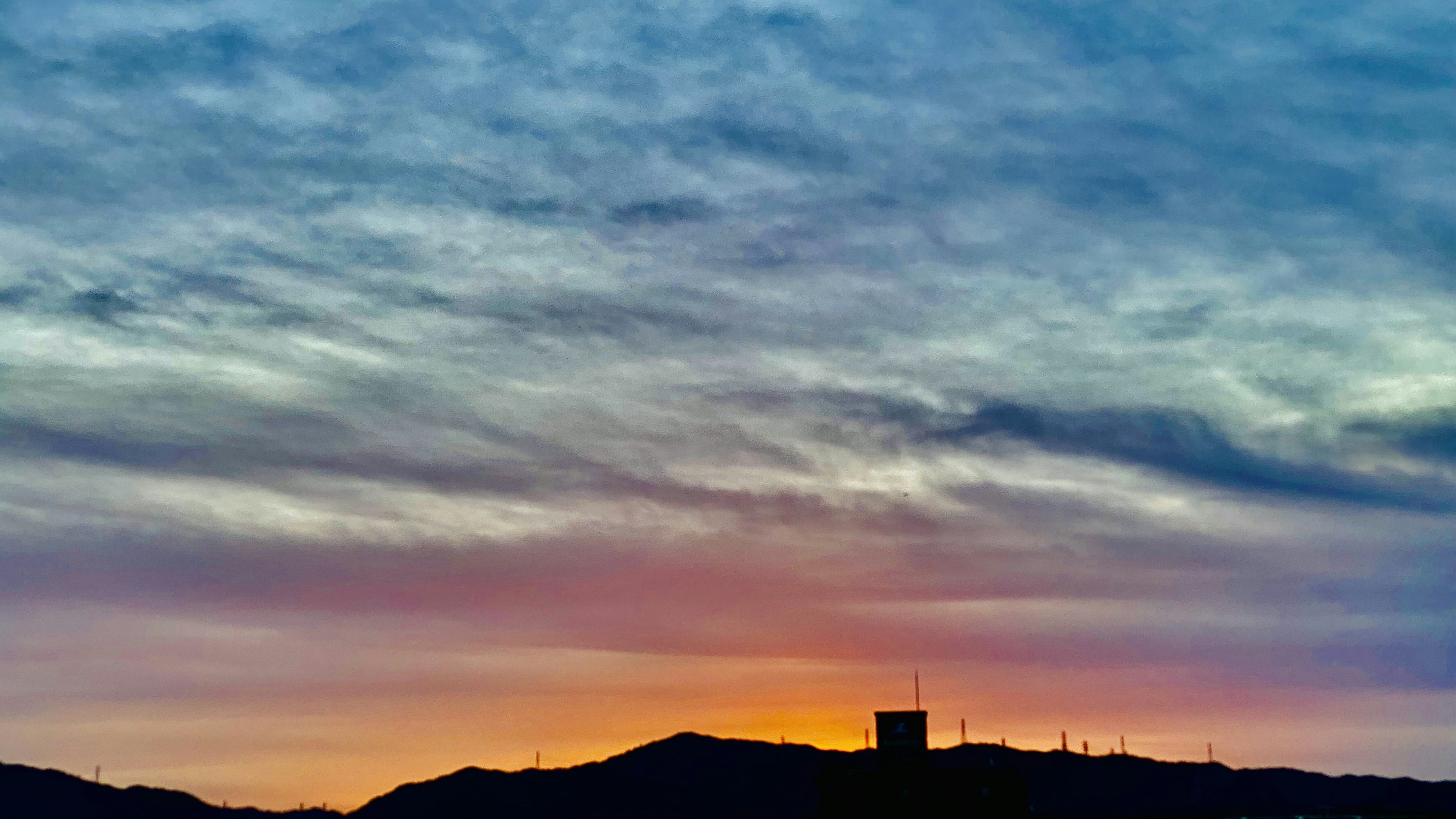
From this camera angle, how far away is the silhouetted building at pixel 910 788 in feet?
587

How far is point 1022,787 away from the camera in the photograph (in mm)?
183500

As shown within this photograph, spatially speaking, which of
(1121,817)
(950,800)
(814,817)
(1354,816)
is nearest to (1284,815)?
(1354,816)

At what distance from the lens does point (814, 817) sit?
612ft

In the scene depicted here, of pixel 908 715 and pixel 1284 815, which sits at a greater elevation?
pixel 908 715

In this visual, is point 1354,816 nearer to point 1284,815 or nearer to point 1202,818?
point 1284,815

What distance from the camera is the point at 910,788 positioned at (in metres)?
179

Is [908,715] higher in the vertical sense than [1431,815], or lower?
higher

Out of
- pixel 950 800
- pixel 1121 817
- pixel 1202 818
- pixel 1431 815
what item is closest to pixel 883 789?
pixel 950 800

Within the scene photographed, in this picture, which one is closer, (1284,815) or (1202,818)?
(1284,815)

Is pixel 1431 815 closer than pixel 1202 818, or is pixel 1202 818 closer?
pixel 1431 815

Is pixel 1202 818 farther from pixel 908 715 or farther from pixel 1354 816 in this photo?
pixel 908 715

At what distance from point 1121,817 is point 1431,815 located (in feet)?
115

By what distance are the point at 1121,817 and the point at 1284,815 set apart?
2019 centimetres

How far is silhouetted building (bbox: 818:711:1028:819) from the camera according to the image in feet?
587
